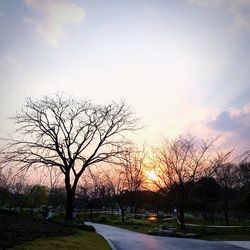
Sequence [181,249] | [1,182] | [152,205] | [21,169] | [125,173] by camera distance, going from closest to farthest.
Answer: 1. [181,249]
2. [21,169]
3. [125,173]
4. [1,182]
5. [152,205]

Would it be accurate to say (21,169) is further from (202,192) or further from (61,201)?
(61,201)

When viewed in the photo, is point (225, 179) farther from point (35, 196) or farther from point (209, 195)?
point (35, 196)

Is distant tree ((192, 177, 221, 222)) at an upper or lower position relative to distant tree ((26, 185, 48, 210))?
lower

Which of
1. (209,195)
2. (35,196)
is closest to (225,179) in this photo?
(209,195)

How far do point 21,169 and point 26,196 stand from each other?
122 feet

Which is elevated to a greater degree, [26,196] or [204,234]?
[26,196]

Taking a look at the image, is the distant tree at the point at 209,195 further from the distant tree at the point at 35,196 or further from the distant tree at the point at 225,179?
the distant tree at the point at 35,196

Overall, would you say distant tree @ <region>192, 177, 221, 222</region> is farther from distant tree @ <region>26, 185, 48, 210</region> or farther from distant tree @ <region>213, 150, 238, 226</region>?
distant tree @ <region>26, 185, 48, 210</region>

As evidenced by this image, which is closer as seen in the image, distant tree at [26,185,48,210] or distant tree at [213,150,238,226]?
distant tree at [213,150,238,226]

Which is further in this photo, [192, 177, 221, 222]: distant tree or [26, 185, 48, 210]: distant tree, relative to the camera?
[26, 185, 48, 210]: distant tree

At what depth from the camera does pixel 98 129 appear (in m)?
31.9

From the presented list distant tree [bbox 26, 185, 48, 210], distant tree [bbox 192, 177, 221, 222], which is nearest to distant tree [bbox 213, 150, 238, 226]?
distant tree [bbox 192, 177, 221, 222]

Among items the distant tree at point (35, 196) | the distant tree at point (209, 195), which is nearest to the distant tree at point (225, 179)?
the distant tree at point (209, 195)

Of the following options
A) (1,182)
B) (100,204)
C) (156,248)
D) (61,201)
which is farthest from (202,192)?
(61,201)
